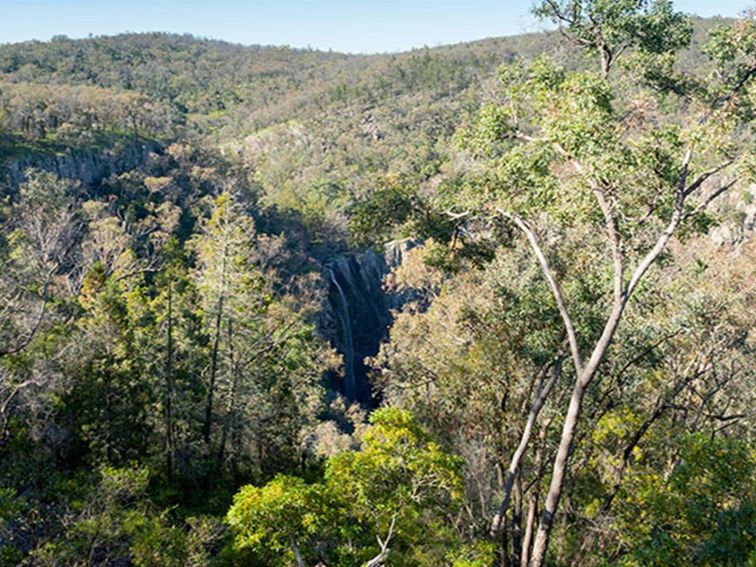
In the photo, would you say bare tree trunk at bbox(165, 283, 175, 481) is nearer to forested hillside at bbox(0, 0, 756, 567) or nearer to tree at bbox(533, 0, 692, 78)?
forested hillside at bbox(0, 0, 756, 567)

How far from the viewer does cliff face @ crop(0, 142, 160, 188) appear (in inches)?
1923

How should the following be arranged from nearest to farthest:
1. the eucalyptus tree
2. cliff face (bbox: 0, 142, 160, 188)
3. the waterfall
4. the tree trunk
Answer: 1. the eucalyptus tree
2. the tree trunk
3. cliff face (bbox: 0, 142, 160, 188)
4. the waterfall

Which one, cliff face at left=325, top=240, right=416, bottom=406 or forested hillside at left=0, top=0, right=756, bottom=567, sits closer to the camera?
forested hillside at left=0, top=0, right=756, bottom=567

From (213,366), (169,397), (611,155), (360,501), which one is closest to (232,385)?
(213,366)

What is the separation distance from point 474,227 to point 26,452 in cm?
1191

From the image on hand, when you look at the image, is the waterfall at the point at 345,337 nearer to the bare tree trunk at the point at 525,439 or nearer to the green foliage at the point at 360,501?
the bare tree trunk at the point at 525,439

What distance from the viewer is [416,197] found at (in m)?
11.0

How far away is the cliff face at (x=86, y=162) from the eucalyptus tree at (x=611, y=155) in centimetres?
4940

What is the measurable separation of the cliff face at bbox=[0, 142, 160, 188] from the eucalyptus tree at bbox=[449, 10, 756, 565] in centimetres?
4940

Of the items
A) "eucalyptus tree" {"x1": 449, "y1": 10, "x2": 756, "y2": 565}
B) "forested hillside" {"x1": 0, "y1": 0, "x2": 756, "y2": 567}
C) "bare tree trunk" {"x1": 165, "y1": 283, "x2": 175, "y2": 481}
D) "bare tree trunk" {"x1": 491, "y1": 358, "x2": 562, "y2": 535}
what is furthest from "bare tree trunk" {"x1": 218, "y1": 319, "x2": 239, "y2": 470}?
"eucalyptus tree" {"x1": 449, "y1": 10, "x2": 756, "y2": 565}

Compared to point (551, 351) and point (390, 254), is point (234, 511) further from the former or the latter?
point (390, 254)

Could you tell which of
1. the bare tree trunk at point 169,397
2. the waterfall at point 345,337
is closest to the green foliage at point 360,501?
the bare tree trunk at point 169,397

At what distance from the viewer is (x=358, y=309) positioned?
2382 inches

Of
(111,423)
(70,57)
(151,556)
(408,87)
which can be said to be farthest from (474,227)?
(70,57)
